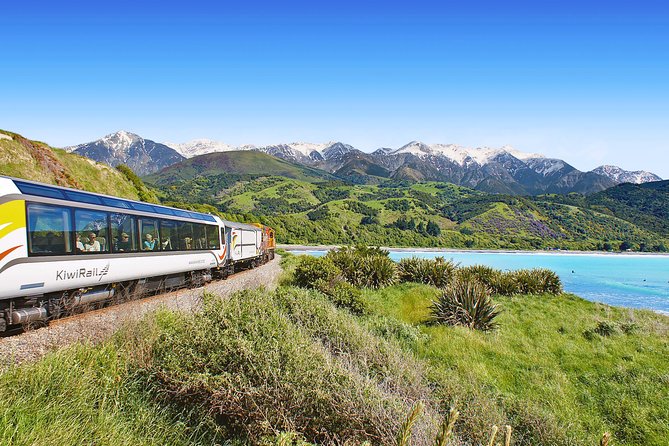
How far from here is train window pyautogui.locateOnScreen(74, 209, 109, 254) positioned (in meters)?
9.56

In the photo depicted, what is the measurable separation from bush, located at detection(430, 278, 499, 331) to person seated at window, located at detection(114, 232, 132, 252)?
9.52 metres

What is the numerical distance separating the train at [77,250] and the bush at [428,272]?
33.9ft

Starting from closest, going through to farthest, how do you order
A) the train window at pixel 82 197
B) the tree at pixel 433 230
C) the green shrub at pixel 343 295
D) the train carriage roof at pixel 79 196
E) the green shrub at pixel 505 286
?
the train carriage roof at pixel 79 196 < the train window at pixel 82 197 < the green shrub at pixel 343 295 < the green shrub at pixel 505 286 < the tree at pixel 433 230

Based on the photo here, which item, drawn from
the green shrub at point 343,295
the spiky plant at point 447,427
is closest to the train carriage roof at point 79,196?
the green shrub at point 343,295

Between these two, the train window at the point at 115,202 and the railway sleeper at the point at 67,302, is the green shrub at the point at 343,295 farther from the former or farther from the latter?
the train window at the point at 115,202

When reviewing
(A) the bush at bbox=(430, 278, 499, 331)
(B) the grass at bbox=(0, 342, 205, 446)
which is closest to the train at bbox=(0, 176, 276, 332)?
(B) the grass at bbox=(0, 342, 205, 446)

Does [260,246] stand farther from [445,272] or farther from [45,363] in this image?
[45,363]

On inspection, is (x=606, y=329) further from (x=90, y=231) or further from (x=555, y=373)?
(x=90, y=231)

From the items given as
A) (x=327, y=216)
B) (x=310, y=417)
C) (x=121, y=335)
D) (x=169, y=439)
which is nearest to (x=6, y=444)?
(x=169, y=439)

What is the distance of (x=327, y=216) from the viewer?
426 feet

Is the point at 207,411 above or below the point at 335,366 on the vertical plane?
below

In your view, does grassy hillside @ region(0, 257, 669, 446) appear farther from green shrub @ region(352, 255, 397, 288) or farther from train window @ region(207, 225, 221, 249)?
train window @ region(207, 225, 221, 249)

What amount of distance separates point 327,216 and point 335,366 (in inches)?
4891

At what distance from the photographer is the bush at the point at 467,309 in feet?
43.0
